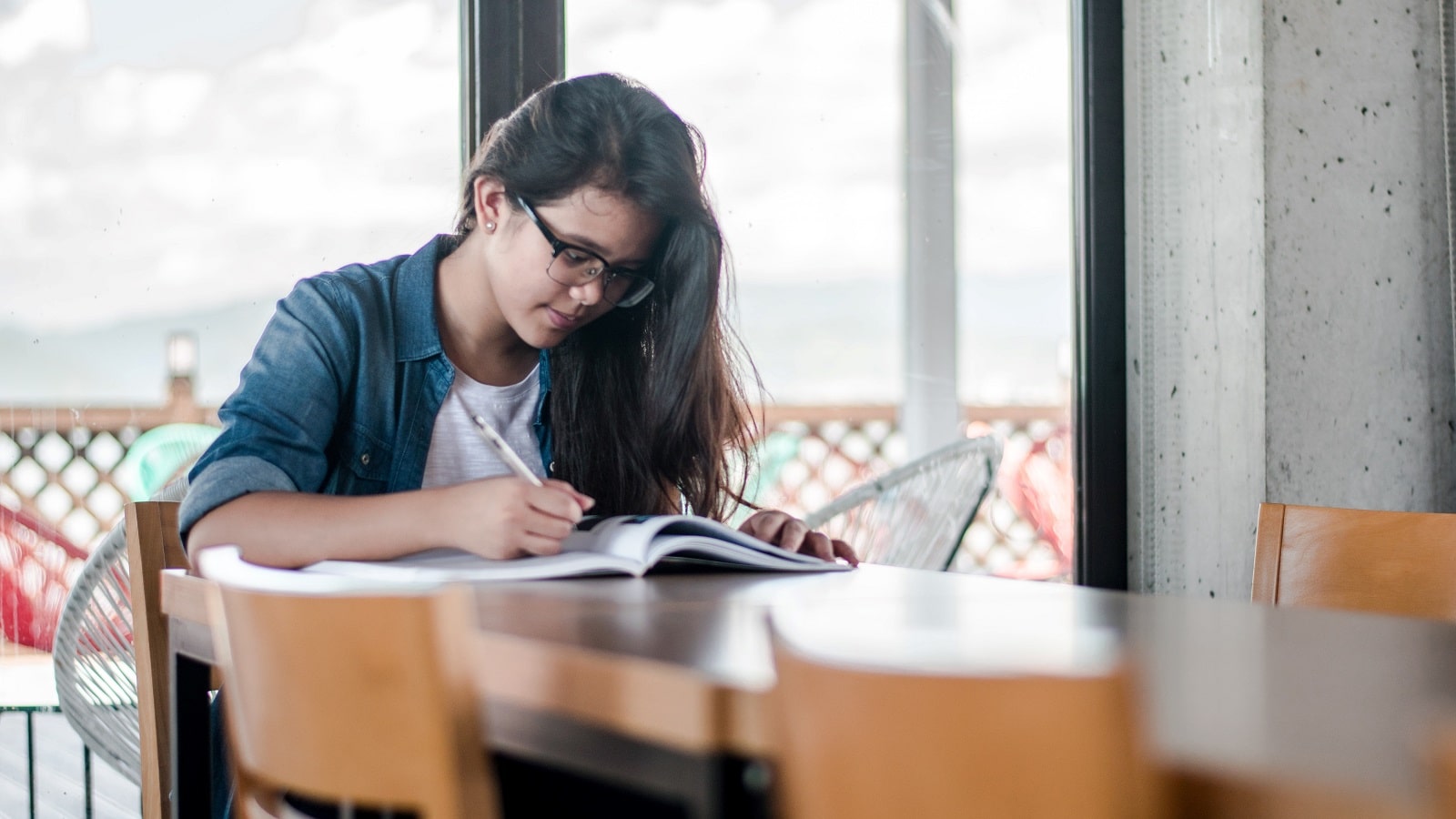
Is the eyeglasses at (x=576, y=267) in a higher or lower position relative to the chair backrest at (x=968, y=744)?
higher

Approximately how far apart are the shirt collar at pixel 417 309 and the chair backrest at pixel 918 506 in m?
0.64

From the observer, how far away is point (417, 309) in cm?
140

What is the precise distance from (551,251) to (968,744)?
1.04 metres

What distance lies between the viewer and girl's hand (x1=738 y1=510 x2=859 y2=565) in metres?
1.21

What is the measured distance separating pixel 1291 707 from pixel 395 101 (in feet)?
4.94

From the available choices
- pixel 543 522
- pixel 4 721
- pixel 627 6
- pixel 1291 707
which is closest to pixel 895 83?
pixel 627 6

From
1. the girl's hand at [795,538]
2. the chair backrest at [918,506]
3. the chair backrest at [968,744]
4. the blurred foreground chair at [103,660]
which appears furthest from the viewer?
the chair backrest at [918,506]

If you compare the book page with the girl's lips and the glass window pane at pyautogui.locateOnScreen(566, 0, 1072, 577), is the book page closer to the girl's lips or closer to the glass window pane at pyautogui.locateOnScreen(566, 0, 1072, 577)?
the girl's lips

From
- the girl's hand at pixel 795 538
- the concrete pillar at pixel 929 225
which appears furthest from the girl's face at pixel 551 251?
the concrete pillar at pixel 929 225

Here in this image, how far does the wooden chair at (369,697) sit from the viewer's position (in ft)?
1.80

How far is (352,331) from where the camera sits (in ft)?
4.30

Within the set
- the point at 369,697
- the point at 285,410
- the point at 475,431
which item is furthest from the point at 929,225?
the point at 369,697

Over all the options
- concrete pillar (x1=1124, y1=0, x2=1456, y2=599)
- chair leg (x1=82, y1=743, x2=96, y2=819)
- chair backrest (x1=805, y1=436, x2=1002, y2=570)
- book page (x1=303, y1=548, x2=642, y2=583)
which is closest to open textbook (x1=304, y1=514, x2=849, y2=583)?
book page (x1=303, y1=548, x2=642, y2=583)

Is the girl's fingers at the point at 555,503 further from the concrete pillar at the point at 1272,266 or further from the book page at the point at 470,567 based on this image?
the concrete pillar at the point at 1272,266
